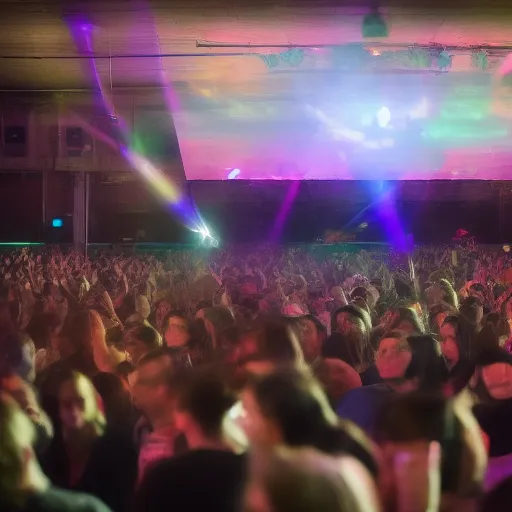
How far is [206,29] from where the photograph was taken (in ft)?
22.4

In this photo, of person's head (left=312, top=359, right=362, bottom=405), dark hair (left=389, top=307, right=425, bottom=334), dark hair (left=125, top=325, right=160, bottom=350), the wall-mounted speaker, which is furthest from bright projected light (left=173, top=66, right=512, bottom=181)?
person's head (left=312, top=359, right=362, bottom=405)

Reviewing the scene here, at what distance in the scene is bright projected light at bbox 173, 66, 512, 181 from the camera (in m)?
8.36

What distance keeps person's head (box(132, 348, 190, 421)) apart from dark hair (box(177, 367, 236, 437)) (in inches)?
7.8

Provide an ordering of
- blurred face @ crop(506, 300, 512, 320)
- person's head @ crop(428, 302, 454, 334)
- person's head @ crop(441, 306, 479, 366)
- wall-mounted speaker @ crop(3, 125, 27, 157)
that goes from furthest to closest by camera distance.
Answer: wall-mounted speaker @ crop(3, 125, 27, 157), blurred face @ crop(506, 300, 512, 320), person's head @ crop(428, 302, 454, 334), person's head @ crop(441, 306, 479, 366)

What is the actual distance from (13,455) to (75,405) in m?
0.63

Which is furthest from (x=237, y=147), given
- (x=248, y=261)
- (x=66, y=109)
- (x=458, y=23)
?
(x=458, y=23)

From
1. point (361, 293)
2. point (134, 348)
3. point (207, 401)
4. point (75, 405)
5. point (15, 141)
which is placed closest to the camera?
point (207, 401)

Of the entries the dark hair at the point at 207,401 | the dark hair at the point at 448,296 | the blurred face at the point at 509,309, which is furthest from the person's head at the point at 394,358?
the dark hair at the point at 448,296

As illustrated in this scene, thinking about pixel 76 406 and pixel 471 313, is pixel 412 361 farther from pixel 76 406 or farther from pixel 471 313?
pixel 76 406

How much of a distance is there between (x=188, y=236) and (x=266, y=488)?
13.6 meters

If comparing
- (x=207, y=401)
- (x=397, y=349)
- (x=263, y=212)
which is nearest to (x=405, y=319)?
(x=397, y=349)

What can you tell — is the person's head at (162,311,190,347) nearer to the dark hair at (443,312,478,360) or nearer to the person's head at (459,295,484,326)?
the dark hair at (443,312,478,360)

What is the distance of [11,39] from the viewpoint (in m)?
7.45

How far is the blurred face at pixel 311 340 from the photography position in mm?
3547
